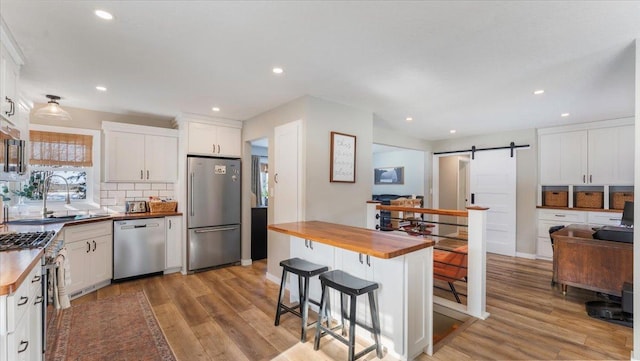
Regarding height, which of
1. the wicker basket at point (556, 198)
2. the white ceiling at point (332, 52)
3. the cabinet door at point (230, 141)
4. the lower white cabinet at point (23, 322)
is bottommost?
the lower white cabinet at point (23, 322)

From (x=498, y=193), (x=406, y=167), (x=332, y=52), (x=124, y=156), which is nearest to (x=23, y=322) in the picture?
(x=332, y=52)

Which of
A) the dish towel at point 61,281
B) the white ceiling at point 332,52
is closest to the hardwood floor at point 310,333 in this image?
the dish towel at point 61,281

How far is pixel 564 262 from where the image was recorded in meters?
3.32

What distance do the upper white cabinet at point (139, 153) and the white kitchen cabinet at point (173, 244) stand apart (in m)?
0.69

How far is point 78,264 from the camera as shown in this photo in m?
3.31

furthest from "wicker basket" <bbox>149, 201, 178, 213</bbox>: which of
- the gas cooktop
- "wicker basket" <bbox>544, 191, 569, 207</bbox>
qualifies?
"wicker basket" <bbox>544, 191, 569, 207</bbox>

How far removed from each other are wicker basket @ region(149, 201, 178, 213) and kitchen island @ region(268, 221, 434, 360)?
2638 millimetres

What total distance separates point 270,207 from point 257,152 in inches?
101

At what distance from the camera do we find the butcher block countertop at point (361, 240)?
190 centimetres

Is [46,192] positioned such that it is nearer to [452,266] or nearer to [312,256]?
[312,256]

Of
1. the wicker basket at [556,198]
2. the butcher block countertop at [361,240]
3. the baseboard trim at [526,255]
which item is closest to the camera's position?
the butcher block countertop at [361,240]

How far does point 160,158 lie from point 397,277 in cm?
389

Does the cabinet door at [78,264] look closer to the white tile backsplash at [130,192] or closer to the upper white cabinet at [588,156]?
the white tile backsplash at [130,192]

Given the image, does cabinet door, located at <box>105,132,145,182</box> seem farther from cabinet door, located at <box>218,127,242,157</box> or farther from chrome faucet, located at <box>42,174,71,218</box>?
cabinet door, located at <box>218,127,242,157</box>
